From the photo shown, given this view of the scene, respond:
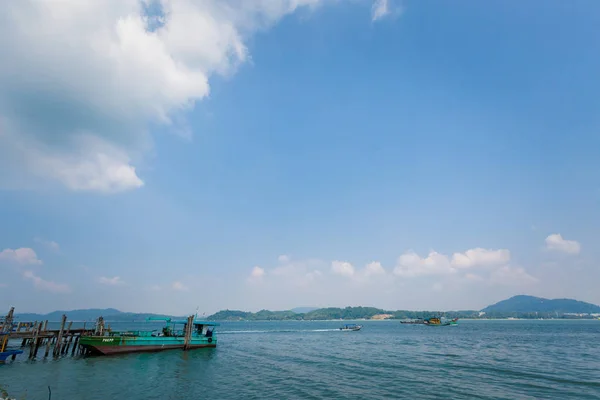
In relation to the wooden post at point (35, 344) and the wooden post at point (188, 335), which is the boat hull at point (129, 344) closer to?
the wooden post at point (188, 335)

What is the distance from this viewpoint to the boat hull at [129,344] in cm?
4116

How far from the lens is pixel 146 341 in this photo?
4447 cm

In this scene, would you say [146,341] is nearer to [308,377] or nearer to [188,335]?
[188,335]

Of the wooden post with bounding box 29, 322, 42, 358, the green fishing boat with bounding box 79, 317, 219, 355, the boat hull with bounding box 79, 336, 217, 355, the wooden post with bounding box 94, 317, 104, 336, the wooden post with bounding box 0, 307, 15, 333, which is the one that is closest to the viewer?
the wooden post with bounding box 29, 322, 42, 358

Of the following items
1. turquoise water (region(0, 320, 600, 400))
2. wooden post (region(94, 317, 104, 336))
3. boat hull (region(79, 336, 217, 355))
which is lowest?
turquoise water (region(0, 320, 600, 400))

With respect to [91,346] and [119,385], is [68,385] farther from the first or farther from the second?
[91,346]

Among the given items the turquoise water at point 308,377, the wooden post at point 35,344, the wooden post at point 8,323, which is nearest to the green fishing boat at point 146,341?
the turquoise water at point 308,377

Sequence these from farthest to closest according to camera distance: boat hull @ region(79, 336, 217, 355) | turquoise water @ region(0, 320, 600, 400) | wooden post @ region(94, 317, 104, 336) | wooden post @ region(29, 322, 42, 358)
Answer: wooden post @ region(94, 317, 104, 336), boat hull @ region(79, 336, 217, 355), wooden post @ region(29, 322, 42, 358), turquoise water @ region(0, 320, 600, 400)

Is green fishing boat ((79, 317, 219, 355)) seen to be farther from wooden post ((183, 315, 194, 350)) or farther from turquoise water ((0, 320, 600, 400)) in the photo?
turquoise water ((0, 320, 600, 400))

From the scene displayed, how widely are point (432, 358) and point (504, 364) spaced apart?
8.34 m

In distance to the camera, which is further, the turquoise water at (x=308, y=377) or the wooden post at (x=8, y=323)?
the wooden post at (x=8, y=323)

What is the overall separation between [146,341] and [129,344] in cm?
223

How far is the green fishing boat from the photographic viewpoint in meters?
41.4

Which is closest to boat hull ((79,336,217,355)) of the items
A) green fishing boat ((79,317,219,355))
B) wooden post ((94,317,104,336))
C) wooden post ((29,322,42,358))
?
green fishing boat ((79,317,219,355))
